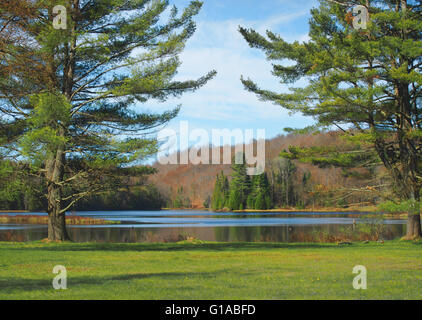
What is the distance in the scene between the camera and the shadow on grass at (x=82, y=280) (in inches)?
348

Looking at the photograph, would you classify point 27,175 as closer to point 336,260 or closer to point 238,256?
point 238,256

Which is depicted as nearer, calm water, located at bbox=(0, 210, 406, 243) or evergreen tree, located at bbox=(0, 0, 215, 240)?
evergreen tree, located at bbox=(0, 0, 215, 240)

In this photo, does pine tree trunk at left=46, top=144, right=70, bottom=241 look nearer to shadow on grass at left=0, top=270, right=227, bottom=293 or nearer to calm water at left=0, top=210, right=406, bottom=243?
calm water at left=0, top=210, right=406, bottom=243

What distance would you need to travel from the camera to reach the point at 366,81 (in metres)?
20.6

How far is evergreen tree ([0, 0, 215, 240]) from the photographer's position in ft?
56.4

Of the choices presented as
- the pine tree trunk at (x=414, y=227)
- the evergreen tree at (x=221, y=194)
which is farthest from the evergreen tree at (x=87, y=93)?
the evergreen tree at (x=221, y=194)

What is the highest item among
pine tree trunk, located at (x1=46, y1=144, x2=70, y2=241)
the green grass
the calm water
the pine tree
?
the pine tree

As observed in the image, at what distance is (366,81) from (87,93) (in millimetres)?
12411

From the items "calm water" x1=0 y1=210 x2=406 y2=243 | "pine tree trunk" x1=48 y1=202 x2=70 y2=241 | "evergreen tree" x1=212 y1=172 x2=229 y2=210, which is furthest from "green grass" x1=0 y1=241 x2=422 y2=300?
"evergreen tree" x1=212 y1=172 x2=229 y2=210

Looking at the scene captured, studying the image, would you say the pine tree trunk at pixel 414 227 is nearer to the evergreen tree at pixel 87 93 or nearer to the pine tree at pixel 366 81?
the pine tree at pixel 366 81

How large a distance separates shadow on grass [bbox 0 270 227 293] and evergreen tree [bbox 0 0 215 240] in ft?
24.9
